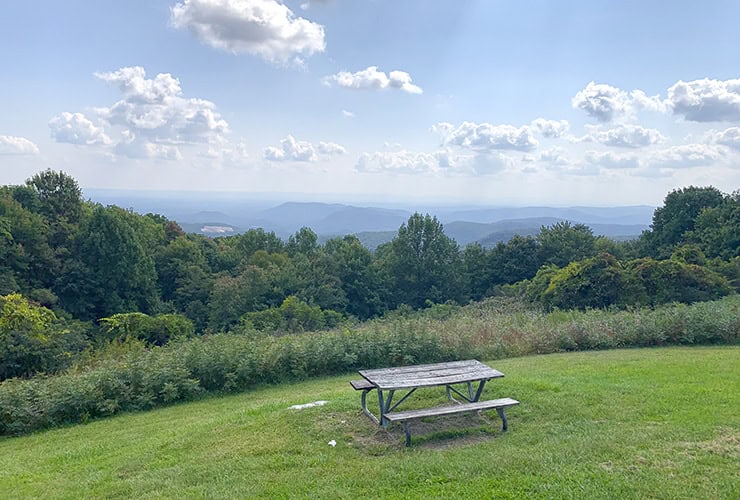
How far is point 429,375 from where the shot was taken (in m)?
6.63

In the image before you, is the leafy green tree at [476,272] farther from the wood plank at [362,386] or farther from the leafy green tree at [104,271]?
the wood plank at [362,386]

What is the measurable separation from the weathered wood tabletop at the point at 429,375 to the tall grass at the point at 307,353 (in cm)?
452

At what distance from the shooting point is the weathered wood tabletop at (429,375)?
6145 mm

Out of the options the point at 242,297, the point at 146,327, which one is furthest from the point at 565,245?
the point at 146,327

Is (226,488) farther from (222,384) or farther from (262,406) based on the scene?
(222,384)

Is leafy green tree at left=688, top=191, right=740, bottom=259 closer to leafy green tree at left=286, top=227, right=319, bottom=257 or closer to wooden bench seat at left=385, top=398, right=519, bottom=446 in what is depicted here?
wooden bench seat at left=385, top=398, right=519, bottom=446

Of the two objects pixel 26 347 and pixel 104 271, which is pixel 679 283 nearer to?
pixel 26 347

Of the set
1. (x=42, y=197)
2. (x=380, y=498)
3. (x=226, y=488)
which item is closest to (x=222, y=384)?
(x=226, y=488)

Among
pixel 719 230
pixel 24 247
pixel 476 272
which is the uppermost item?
pixel 719 230

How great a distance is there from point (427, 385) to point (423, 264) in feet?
132

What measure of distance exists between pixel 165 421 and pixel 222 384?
2.24 metres

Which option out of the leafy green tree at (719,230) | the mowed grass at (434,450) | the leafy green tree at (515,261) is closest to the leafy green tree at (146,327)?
the mowed grass at (434,450)

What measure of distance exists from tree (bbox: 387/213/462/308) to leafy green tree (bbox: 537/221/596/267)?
786 cm

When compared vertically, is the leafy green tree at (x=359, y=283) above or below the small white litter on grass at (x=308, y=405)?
below
